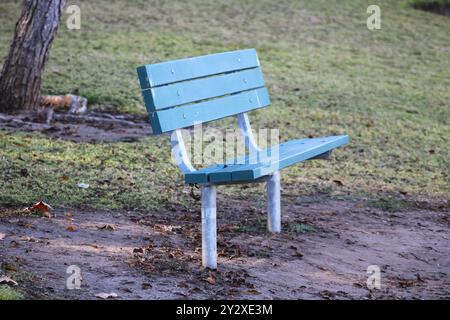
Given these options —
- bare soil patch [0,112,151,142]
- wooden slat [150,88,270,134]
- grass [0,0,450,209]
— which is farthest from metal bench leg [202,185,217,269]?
bare soil patch [0,112,151,142]

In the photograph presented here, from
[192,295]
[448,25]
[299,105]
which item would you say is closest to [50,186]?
[192,295]

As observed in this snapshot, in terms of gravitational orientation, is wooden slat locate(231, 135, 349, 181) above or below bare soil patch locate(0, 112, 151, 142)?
above

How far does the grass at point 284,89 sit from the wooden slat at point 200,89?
1082 mm

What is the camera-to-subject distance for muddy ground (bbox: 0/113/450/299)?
15.5ft

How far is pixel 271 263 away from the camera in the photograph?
532cm

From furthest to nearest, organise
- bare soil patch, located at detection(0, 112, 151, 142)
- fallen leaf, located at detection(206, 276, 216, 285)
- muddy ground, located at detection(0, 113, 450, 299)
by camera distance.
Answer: bare soil patch, located at detection(0, 112, 151, 142) → fallen leaf, located at detection(206, 276, 216, 285) → muddy ground, located at detection(0, 113, 450, 299)

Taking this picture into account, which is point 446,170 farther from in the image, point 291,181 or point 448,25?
point 448,25

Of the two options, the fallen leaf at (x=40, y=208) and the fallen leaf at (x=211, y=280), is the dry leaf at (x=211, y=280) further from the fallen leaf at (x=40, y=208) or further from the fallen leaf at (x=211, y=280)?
the fallen leaf at (x=40, y=208)

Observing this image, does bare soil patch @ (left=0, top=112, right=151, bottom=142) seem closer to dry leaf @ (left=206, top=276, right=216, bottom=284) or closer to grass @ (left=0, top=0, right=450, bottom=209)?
grass @ (left=0, top=0, right=450, bottom=209)

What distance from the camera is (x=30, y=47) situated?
8.81m

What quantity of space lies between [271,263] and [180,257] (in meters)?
0.57

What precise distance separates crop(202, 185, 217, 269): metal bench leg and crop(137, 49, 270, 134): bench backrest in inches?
20.2

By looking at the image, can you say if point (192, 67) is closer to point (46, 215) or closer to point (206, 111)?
point (206, 111)

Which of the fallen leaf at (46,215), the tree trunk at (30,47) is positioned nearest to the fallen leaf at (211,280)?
the fallen leaf at (46,215)
